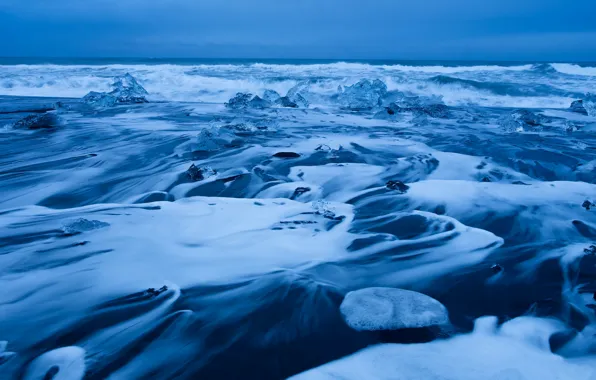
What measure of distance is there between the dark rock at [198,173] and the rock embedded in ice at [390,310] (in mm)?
2877

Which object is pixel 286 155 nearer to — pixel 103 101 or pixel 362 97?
pixel 362 97

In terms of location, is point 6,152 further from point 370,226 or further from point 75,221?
point 370,226

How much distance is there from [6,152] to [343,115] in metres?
7.56

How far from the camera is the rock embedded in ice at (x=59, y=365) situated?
1792 millimetres

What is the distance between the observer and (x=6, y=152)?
6062 mm

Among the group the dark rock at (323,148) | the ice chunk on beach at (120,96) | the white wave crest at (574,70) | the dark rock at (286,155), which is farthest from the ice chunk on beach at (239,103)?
the white wave crest at (574,70)

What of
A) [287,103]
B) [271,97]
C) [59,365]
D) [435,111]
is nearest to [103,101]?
[271,97]

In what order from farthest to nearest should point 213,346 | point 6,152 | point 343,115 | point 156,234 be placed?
1. point 343,115
2. point 6,152
3. point 156,234
4. point 213,346

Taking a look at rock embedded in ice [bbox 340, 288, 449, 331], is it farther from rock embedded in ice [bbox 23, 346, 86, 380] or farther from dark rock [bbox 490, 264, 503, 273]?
rock embedded in ice [bbox 23, 346, 86, 380]

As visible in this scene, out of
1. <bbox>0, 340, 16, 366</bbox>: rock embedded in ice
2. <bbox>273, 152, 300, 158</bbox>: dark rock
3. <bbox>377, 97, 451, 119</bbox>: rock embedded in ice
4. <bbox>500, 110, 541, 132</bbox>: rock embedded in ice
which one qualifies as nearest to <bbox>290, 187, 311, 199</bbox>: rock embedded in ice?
<bbox>273, 152, 300, 158</bbox>: dark rock

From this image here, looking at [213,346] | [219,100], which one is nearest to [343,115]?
[219,100]

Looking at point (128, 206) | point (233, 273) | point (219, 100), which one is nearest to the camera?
point (233, 273)

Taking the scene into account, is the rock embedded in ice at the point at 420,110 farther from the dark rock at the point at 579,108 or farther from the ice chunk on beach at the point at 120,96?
the ice chunk on beach at the point at 120,96

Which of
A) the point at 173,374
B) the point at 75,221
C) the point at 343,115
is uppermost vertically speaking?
the point at 343,115
